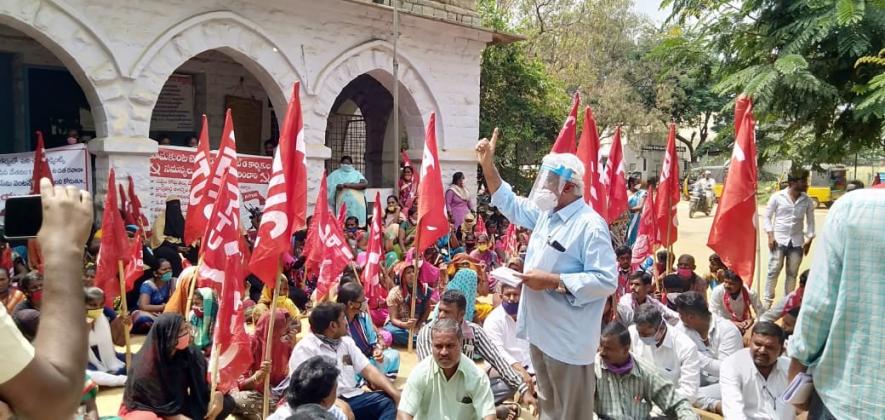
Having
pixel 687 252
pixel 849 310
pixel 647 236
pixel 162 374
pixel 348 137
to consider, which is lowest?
pixel 687 252

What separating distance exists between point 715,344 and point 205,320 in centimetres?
412

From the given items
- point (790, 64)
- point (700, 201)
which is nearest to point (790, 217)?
point (790, 64)

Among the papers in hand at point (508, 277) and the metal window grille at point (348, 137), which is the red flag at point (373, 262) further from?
the metal window grille at point (348, 137)

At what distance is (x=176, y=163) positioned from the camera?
998 cm

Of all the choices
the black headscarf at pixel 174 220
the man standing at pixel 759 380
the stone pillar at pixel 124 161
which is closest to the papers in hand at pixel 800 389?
the man standing at pixel 759 380

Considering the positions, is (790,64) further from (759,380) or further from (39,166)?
(39,166)

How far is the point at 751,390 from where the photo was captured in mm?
4438

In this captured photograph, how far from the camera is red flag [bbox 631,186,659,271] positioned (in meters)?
8.34

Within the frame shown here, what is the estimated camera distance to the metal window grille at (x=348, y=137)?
52.2 feet

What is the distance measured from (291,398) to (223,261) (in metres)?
1.94

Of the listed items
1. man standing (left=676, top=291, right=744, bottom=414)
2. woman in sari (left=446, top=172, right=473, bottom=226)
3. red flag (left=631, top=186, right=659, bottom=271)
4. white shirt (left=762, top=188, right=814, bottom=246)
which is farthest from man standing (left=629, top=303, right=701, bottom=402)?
woman in sari (left=446, top=172, right=473, bottom=226)

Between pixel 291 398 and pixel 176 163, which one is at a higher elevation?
pixel 176 163

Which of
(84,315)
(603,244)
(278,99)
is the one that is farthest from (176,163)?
(84,315)

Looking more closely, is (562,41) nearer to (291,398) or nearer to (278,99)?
(278,99)
